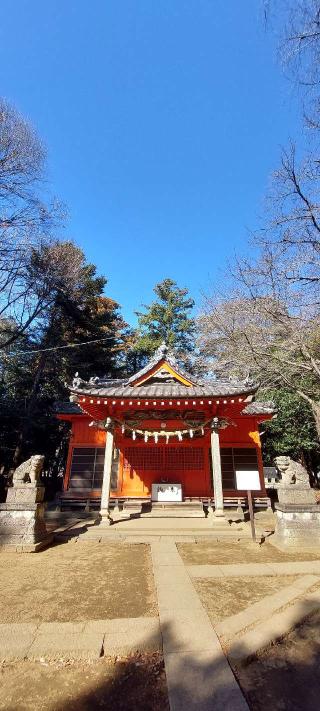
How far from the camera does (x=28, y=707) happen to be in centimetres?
259

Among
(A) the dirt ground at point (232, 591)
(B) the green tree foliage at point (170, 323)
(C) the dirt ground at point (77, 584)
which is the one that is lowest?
(C) the dirt ground at point (77, 584)

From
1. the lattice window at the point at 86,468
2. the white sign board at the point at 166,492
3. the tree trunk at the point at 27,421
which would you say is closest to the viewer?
the white sign board at the point at 166,492

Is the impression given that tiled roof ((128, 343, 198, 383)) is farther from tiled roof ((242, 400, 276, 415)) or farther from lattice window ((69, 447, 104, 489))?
lattice window ((69, 447, 104, 489))

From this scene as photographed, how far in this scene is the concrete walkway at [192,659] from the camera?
2568 millimetres

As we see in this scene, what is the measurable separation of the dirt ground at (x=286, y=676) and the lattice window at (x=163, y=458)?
9.82 m

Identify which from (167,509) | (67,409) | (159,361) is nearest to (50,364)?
(67,409)

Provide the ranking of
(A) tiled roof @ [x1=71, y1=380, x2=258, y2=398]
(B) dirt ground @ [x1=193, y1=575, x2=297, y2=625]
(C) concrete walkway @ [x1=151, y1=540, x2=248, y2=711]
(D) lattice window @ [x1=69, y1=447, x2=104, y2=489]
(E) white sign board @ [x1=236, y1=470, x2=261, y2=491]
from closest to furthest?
(C) concrete walkway @ [x1=151, y1=540, x2=248, y2=711] → (B) dirt ground @ [x1=193, y1=575, x2=297, y2=625] → (E) white sign board @ [x1=236, y1=470, x2=261, y2=491] → (A) tiled roof @ [x1=71, y1=380, x2=258, y2=398] → (D) lattice window @ [x1=69, y1=447, x2=104, y2=489]

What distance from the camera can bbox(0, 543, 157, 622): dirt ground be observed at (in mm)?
4238

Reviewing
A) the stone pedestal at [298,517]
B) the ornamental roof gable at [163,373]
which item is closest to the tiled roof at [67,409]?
the ornamental roof gable at [163,373]

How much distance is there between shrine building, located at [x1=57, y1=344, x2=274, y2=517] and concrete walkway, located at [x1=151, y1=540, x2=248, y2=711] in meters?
5.99

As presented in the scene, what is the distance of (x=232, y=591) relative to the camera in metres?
4.89

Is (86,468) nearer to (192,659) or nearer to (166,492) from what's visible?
(166,492)

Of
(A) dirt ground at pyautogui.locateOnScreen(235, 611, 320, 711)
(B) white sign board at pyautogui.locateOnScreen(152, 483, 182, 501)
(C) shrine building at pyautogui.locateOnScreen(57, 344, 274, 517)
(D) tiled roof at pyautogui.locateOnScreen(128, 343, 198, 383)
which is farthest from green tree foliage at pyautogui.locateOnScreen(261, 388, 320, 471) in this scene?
(A) dirt ground at pyautogui.locateOnScreen(235, 611, 320, 711)

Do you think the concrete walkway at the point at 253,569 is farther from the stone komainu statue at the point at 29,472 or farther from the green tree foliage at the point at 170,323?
the green tree foliage at the point at 170,323
